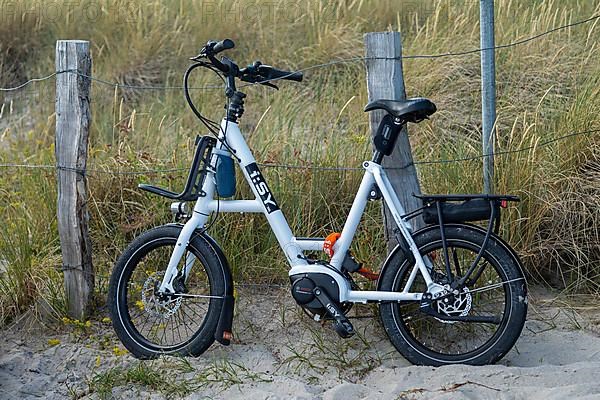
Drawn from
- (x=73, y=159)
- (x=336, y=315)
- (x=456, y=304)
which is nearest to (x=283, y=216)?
(x=336, y=315)

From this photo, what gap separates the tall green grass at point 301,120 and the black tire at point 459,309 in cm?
48

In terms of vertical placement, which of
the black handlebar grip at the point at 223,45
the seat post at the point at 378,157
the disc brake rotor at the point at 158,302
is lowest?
the disc brake rotor at the point at 158,302

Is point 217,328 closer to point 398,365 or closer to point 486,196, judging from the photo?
point 398,365

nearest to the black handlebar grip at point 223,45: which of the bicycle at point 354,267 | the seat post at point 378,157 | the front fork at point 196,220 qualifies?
the bicycle at point 354,267

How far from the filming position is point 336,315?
15.2 ft

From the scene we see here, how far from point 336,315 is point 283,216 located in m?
0.56

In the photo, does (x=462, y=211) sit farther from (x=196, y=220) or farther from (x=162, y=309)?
(x=162, y=309)

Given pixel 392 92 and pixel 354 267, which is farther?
pixel 392 92

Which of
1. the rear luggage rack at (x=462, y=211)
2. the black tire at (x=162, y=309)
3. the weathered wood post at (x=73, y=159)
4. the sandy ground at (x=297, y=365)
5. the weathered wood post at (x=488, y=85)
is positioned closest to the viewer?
the sandy ground at (x=297, y=365)

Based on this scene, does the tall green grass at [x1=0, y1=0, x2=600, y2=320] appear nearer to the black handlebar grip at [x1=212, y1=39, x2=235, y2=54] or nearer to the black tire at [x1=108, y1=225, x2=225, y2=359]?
the black tire at [x1=108, y1=225, x2=225, y2=359]

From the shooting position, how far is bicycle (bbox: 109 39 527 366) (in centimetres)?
449

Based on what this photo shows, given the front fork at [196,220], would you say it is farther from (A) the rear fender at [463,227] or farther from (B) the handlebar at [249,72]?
(A) the rear fender at [463,227]

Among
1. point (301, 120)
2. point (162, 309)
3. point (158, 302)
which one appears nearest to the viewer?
point (158, 302)

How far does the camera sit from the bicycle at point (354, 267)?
4.49 metres
